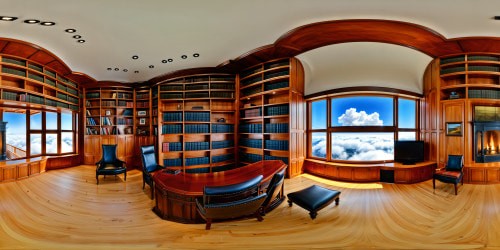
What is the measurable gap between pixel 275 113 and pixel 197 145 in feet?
7.73

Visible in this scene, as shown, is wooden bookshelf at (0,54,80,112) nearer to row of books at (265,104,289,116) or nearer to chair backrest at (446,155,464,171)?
row of books at (265,104,289,116)

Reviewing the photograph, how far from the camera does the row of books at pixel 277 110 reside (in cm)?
514

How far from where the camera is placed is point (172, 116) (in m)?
6.12

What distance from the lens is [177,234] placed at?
2557 mm

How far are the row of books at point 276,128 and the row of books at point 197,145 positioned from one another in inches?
69.4

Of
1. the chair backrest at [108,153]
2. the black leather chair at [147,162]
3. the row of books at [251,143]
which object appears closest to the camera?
the black leather chair at [147,162]

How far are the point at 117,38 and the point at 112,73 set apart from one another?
2842mm

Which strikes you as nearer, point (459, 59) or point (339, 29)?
point (339, 29)

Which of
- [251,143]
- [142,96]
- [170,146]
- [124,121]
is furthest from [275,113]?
[124,121]

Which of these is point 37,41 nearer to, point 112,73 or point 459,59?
point 112,73

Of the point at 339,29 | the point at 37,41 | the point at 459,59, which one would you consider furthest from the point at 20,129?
the point at 459,59

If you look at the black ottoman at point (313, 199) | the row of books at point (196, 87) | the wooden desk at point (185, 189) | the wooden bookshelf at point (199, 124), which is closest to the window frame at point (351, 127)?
the wooden bookshelf at point (199, 124)

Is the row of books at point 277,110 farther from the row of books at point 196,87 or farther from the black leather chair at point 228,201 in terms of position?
the black leather chair at point 228,201

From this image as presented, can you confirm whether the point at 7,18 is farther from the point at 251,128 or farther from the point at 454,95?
the point at 454,95
